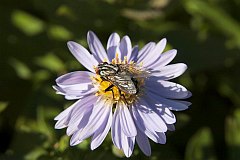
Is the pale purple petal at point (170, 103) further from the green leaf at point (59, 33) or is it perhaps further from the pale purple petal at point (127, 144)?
the green leaf at point (59, 33)

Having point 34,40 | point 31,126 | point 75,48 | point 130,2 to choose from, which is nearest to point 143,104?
point 75,48

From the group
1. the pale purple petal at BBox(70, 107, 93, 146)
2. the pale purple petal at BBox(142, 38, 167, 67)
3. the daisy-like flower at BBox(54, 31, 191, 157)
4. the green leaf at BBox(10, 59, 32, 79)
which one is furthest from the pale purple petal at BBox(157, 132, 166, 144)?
the green leaf at BBox(10, 59, 32, 79)

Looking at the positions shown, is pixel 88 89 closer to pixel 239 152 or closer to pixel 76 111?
pixel 76 111

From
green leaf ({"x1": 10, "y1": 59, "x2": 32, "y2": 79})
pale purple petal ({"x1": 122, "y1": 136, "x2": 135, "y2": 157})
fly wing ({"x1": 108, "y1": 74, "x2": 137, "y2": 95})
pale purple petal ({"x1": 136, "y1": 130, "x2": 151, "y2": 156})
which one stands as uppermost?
fly wing ({"x1": 108, "y1": 74, "x2": 137, "y2": 95})

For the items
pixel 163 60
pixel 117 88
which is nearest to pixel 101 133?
pixel 117 88

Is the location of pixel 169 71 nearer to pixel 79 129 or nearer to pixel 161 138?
pixel 161 138

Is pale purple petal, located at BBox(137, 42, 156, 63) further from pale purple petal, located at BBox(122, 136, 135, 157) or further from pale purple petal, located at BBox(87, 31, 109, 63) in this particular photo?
pale purple petal, located at BBox(122, 136, 135, 157)
